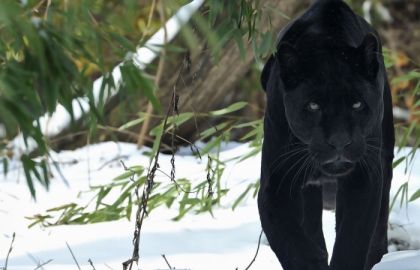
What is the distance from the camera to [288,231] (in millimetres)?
3102

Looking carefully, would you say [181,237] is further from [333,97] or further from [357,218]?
[333,97]

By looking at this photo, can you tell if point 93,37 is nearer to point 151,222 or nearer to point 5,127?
point 5,127

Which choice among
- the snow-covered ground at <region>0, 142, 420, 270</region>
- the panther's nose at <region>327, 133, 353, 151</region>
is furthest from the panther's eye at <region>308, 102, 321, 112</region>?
the snow-covered ground at <region>0, 142, 420, 270</region>

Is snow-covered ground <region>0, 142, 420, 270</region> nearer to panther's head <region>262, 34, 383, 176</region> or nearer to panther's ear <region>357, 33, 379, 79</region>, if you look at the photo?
panther's head <region>262, 34, 383, 176</region>

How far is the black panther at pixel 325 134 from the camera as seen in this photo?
3021mm

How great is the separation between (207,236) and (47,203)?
1.48 metres

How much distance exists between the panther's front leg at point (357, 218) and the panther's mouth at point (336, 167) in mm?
113

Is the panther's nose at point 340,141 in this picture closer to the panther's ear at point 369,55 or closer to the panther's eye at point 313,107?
the panther's eye at point 313,107

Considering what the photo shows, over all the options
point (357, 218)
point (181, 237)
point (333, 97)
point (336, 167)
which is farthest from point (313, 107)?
point (181, 237)

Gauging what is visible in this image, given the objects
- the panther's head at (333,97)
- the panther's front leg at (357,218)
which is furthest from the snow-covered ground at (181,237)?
the panther's head at (333,97)

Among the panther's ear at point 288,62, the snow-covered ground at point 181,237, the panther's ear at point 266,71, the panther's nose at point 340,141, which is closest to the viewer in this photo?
the panther's nose at point 340,141

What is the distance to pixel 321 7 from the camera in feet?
10.9

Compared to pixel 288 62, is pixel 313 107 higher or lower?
lower

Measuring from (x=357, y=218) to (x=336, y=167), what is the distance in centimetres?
21
